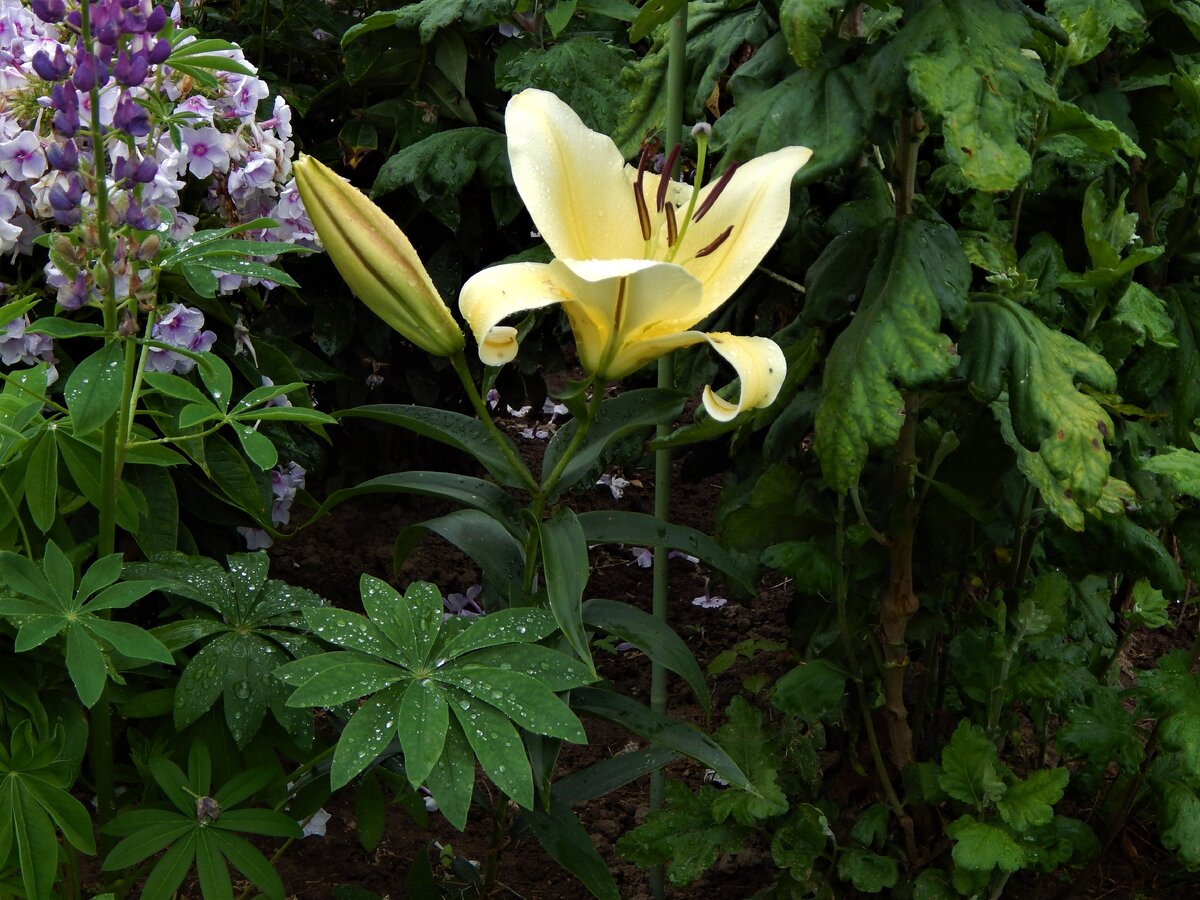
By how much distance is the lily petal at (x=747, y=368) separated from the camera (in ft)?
4.11

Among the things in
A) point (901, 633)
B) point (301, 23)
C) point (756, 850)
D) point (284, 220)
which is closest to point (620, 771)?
point (901, 633)

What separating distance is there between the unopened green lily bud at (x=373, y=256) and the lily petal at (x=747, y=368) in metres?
0.24

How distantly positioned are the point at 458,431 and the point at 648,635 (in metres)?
0.34

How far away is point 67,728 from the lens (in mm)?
1548

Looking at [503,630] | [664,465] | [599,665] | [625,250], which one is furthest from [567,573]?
[599,665]

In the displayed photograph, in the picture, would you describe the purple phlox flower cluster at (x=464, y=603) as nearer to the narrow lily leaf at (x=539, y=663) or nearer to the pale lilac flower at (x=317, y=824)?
the pale lilac flower at (x=317, y=824)

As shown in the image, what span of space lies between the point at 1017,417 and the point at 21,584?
1.11 m

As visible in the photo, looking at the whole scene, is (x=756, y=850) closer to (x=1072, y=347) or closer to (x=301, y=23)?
(x=1072, y=347)

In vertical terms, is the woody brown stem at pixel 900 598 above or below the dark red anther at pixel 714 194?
below

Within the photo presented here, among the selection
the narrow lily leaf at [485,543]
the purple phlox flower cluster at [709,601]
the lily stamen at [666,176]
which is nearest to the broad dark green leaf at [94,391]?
the narrow lily leaf at [485,543]

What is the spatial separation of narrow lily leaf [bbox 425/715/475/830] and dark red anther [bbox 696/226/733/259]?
1.85 feet

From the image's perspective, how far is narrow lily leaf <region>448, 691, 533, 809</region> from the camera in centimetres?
127

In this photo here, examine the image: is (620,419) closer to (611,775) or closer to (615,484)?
(611,775)

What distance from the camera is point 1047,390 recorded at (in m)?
1.49
